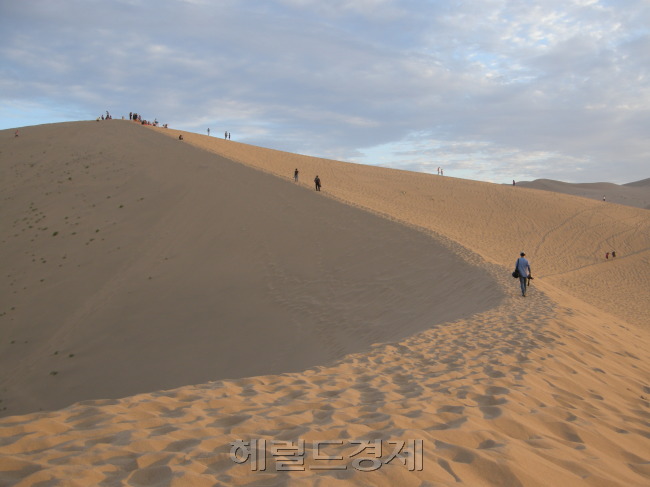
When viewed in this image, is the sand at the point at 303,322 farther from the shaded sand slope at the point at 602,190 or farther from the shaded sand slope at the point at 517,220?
the shaded sand slope at the point at 602,190

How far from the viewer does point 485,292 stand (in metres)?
12.1

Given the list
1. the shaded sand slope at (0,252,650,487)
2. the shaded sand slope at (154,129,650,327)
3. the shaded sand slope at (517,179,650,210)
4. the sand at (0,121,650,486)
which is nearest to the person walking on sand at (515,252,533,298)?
the sand at (0,121,650,486)

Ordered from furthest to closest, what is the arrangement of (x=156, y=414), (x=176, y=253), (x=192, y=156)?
(x=192, y=156) → (x=176, y=253) → (x=156, y=414)

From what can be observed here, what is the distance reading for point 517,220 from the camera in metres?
30.7

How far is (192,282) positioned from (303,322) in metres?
5.29

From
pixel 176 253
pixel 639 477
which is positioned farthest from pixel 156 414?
pixel 176 253

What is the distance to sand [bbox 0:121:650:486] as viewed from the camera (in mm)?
3496

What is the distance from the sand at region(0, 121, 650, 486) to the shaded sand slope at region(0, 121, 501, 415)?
97 mm

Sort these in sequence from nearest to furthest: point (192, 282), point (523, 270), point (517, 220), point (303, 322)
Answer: point (523, 270) < point (303, 322) < point (192, 282) < point (517, 220)

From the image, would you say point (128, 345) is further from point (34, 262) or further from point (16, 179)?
point (16, 179)

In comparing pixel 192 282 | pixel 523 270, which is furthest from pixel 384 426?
pixel 192 282

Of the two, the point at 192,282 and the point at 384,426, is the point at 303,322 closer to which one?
the point at 192,282

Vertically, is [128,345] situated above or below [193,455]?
below

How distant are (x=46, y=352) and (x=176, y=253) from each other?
5.97m
